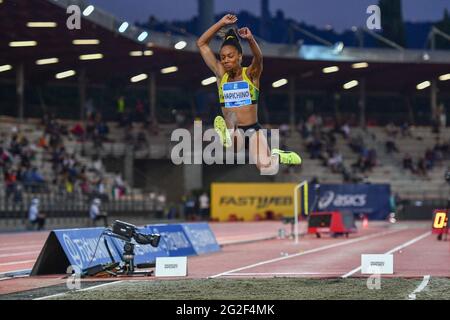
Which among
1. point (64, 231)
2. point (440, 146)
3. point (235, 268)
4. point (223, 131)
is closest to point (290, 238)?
point (235, 268)

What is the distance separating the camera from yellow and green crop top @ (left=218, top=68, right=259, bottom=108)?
10.9 m

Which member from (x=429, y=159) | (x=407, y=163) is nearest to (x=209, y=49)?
(x=407, y=163)

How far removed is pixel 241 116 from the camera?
1112 centimetres

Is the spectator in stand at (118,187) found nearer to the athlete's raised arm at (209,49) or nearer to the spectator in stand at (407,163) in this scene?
the spectator in stand at (407,163)

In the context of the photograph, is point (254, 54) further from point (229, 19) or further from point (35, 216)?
point (35, 216)

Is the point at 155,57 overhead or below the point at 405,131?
overhead

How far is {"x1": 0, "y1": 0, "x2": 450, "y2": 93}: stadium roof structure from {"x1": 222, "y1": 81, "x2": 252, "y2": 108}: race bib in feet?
62.5

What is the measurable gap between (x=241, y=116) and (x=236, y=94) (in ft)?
1.00

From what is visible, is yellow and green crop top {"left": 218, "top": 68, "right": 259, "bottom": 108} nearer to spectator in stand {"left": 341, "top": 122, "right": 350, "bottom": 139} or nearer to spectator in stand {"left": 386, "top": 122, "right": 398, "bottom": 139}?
spectator in stand {"left": 341, "top": 122, "right": 350, "bottom": 139}

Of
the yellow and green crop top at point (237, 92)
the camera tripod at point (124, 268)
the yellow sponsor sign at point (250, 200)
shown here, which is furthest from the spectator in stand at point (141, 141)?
the yellow and green crop top at point (237, 92)

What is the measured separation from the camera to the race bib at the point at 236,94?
35.9ft

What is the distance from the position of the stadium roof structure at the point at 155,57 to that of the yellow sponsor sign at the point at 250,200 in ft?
21.7
